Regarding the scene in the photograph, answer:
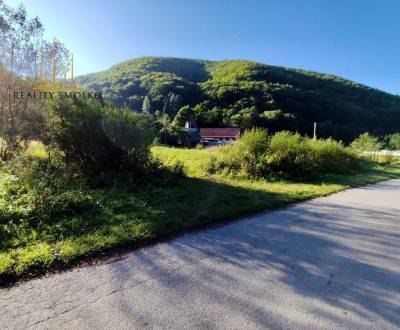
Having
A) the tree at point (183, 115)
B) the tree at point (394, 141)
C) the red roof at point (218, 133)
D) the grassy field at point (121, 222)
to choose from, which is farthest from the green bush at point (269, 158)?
the tree at point (183, 115)

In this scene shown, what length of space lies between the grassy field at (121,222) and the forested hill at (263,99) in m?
43.7

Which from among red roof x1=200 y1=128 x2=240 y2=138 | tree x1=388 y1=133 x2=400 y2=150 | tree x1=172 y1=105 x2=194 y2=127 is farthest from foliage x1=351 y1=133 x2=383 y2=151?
tree x1=172 y1=105 x2=194 y2=127

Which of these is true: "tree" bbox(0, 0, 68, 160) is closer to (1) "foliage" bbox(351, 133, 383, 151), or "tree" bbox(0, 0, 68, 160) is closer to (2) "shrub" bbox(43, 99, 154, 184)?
(2) "shrub" bbox(43, 99, 154, 184)

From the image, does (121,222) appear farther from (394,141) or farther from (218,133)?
(218,133)

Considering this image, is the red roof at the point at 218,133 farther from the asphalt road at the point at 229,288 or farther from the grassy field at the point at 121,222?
the asphalt road at the point at 229,288

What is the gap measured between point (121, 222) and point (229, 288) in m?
2.44

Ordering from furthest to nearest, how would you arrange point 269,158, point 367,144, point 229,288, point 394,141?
point 394,141 → point 367,144 → point 269,158 → point 229,288

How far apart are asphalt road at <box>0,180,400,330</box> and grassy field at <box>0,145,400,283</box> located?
0.34 meters

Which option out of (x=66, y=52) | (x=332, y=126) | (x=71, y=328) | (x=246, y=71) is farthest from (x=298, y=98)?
(x=71, y=328)

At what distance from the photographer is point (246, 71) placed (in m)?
73.6

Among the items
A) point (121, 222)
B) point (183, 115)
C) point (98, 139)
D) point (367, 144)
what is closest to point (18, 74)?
point (98, 139)

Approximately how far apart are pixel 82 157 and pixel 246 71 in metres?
71.3

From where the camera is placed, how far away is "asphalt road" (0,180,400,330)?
93.2 inches

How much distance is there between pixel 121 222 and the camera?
4727 millimetres
